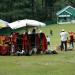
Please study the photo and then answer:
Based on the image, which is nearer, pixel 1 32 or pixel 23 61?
pixel 23 61

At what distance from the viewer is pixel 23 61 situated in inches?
930

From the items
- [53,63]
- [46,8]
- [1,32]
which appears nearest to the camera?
[53,63]

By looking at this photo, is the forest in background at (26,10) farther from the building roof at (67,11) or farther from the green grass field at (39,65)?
the green grass field at (39,65)

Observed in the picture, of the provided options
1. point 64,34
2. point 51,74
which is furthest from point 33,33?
point 51,74

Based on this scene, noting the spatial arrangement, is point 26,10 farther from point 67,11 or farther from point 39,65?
point 39,65

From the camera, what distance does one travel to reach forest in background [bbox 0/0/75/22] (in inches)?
3460

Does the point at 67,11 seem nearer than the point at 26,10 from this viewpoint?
No

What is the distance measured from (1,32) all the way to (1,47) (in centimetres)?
3854

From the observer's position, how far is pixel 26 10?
91000 millimetres

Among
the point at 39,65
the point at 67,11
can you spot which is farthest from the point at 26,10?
the point at 39,65

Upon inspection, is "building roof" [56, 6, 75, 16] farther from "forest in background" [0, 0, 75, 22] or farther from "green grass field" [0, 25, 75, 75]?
"green grass field" [0, 25, 75, 75]

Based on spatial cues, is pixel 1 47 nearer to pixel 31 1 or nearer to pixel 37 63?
pixel 37 63

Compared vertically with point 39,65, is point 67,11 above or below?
above

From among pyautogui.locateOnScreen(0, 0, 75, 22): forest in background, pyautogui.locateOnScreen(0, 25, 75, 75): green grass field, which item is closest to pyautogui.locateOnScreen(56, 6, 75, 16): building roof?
pyautogui.locateOnScreen(0, 0, 75, 22): forest in background
